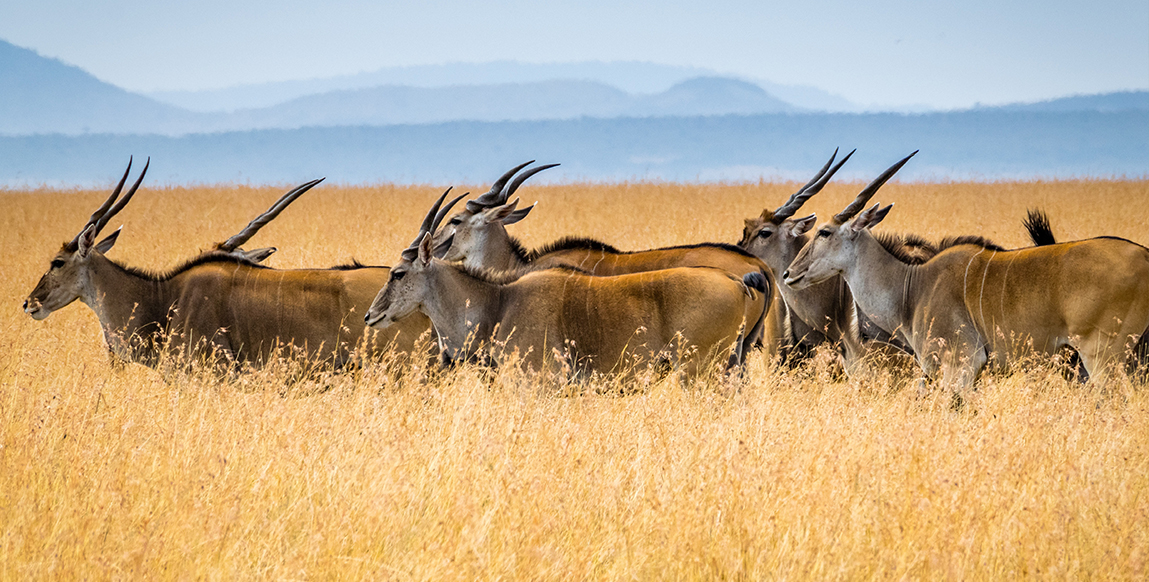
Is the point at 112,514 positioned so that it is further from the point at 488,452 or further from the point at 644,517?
the point at 644,517

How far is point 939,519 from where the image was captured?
159 inches

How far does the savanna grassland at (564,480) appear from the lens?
3.65 metres

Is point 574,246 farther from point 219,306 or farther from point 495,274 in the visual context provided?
point 219,306

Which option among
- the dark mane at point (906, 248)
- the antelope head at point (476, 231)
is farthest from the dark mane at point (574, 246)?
the dark mane at point (906, 248)

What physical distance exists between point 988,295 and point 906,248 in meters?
1.35

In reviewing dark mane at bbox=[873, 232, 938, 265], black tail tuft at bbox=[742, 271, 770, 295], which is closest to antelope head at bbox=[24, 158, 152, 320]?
black tail tuft at bbox=[742, 271, 770, 295]

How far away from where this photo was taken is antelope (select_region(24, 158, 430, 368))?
7.27m

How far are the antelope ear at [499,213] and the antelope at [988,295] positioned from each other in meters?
2.67

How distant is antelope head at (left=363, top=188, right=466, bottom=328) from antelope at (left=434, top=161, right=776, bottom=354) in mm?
405

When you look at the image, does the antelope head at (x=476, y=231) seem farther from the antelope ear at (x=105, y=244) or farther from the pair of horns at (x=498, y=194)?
the antelope ear at (x=105, y=244)

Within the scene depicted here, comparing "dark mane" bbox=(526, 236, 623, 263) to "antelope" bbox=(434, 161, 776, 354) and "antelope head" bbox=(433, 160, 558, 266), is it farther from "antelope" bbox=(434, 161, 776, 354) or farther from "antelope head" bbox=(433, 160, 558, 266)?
"antelope head" bbox=(433, 160, 558, 266)

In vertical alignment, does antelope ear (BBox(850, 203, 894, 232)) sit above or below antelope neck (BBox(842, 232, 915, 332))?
above

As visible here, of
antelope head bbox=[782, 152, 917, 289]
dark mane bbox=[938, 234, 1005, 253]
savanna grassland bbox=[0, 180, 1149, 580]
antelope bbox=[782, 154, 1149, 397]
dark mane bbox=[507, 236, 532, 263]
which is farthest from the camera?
dark mane bbox=[507, 236, 532, 263]

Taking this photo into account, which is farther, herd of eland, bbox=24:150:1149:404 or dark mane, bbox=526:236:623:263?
dark mane, bbox=526:236:623:263
